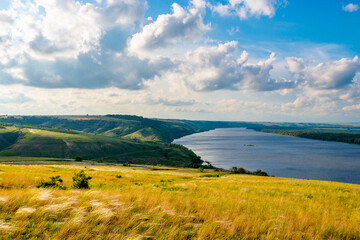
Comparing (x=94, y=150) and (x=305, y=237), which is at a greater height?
(x=305, y=237)

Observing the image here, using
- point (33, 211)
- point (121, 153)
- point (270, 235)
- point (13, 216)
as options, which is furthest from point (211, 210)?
point (121, 153)

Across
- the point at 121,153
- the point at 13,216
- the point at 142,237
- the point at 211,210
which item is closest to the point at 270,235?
the point at 211,210

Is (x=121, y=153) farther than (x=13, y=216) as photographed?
Yes

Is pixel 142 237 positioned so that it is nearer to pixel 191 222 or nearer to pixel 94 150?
pixel 191 222

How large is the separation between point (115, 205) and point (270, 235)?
4.88m

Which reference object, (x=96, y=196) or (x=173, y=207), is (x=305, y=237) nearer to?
(x=173, y=207)

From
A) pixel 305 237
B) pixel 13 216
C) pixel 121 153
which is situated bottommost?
pixel 121 153

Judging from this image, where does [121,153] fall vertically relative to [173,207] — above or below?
below

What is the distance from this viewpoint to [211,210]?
7.82 metres

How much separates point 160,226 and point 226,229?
74.6 inches

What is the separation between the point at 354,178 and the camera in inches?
4213

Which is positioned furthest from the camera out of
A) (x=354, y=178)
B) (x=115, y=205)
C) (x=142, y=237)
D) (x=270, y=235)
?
(x=354, y=178)

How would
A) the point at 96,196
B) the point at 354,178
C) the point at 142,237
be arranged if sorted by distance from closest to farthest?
1. the point at 142,237
2. the point at 96,196
3. the point at 354,178

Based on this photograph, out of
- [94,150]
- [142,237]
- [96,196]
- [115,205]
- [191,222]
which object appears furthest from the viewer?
[94,150]
